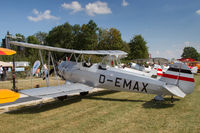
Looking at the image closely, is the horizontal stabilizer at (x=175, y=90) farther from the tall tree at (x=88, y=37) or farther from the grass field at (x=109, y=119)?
the tall tree at (x=88, y=37)

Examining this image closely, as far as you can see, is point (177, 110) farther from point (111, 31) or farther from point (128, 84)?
point (111, 31)

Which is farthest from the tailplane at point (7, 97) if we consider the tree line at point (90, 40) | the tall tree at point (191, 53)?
the tall tree at point (191, 53)

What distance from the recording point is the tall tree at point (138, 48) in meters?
52.7

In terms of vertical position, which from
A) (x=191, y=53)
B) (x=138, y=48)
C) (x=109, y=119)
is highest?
(x=191, y=53)

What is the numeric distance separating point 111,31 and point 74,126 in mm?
44545

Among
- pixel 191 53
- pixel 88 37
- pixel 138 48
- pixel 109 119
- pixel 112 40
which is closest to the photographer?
pixel 109 119

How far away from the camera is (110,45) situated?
4431 centimetres

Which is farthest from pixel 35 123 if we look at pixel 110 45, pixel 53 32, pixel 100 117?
pixel 53 32

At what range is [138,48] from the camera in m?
53.8

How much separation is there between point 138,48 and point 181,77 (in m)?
49.8

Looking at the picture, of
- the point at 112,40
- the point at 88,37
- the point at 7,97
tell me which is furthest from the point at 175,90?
the point at 88,37

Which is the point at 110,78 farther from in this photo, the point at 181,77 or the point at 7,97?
the point at 7,97

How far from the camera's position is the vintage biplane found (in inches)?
213

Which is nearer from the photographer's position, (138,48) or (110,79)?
(110,79)
